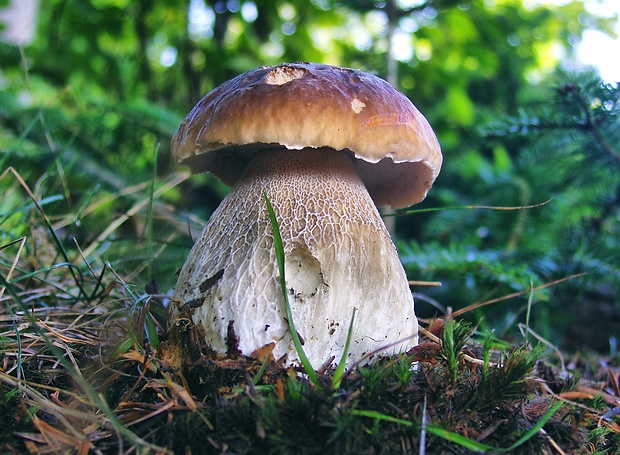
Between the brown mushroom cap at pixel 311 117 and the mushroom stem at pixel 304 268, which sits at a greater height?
the brown mushroom cap at pixel 311 117

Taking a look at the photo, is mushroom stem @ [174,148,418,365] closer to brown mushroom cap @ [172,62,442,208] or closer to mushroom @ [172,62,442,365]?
mushroom @ [172,62,442,365]

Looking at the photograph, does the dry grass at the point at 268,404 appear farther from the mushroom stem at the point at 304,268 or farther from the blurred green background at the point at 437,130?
the blurred green background at the point at 437,130

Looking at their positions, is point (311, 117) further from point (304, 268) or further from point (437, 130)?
point (437, 130)

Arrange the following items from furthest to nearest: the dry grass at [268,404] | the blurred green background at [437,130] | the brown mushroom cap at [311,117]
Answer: the blurred green background at [437,130] → the brown mushroom cap at [311,117] → the dry grass at [268,404]

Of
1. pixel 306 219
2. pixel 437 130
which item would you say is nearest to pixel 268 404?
pixel 306 219

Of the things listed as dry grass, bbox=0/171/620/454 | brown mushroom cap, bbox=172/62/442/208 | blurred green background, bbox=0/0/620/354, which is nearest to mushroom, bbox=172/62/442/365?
brown mushroom cap, bbox=172/62/442/208

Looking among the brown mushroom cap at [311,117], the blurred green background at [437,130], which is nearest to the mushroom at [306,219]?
the brown mushroom cap at [311,117]
